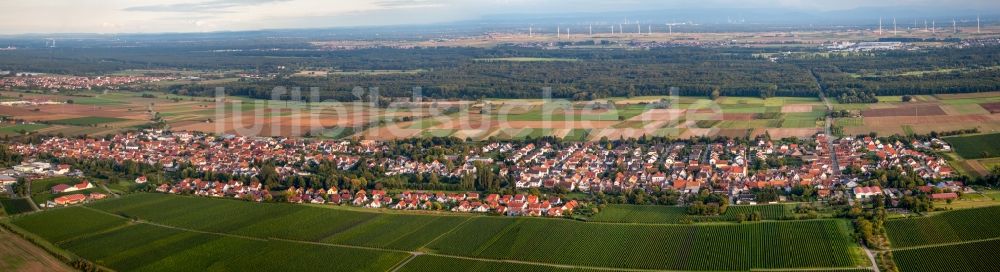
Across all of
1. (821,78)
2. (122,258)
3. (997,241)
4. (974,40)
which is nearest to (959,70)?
(821,78)

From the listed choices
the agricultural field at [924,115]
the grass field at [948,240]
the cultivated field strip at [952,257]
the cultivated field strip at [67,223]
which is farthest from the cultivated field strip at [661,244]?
the agricultural field at [924,115]

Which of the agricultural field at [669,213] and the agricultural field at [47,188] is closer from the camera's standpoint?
the agricultural field at [669,213]

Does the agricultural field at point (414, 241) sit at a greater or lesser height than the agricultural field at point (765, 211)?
lesser

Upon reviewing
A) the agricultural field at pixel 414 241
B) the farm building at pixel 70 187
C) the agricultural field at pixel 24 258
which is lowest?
the agricultural field at pixel 24 258

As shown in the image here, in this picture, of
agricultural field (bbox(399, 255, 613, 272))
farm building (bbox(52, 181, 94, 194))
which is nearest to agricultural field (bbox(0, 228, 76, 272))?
farm building (bbox(52, 181, 94, 194))

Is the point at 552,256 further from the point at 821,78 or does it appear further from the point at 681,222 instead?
the point at 821,78

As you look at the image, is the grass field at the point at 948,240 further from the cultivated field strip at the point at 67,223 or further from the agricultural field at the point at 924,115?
the cultivated field strip at the point at 67,223

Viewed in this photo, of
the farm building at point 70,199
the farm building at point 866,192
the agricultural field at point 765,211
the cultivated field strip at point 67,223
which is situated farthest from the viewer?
the farm building at point 70,199
